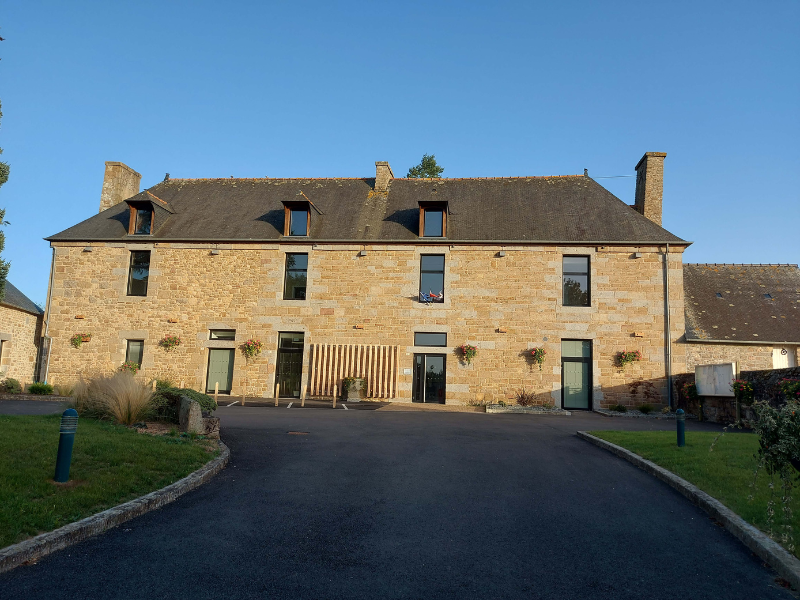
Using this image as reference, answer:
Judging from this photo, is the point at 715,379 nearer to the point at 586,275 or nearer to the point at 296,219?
the point at 586,275

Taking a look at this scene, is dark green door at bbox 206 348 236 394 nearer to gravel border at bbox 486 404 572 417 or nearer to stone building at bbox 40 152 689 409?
stone building at bbox 40 152 689 409

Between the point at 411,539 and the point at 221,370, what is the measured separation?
54.0ft

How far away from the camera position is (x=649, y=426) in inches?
557

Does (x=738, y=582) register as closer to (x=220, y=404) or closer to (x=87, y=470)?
(x=87, y=470)

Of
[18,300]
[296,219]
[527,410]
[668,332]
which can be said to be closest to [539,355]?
[527,410]

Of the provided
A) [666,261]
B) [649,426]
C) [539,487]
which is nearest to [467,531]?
[539,487]

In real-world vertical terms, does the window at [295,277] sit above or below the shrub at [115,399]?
above

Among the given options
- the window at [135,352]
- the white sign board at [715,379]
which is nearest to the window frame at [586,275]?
the white sign board at [715,379]

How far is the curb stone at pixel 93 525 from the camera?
13.6ft

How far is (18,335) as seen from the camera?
20.5 meters

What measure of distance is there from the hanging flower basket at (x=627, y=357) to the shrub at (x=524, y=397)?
9.74 feet

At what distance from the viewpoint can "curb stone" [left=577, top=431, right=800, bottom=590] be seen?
431 cm

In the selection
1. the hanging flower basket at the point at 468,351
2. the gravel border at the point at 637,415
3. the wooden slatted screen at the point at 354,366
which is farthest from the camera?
the wooden slatted screen at the point at 354,366

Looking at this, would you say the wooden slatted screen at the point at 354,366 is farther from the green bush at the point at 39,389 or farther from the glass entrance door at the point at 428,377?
the green bush at the point at 39,389
